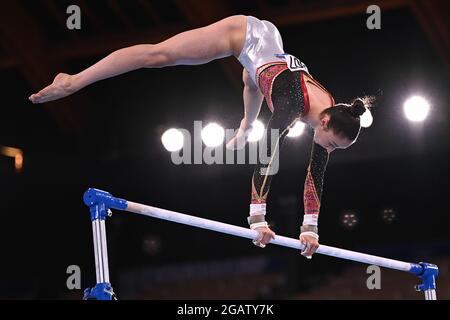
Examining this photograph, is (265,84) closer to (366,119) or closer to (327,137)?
(327,137)

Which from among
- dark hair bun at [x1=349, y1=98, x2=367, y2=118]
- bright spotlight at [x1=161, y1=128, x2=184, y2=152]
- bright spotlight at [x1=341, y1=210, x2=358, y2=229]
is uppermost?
bright spotlight at [x1=161, y1=128, x2=184, y2=152]

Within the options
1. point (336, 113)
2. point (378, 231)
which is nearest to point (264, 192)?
point (336, 113)

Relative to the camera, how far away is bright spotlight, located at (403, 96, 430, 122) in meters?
8.88

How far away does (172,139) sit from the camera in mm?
9617

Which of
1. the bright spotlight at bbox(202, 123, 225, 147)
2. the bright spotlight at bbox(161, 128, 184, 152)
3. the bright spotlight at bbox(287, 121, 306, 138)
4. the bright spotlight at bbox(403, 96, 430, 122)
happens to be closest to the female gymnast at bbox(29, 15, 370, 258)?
the bright spotlight at bbox(287, 121, 306, 138)

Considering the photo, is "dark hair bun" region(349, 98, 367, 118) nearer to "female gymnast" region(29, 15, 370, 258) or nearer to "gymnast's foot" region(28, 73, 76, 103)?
"female gymnast" region(29, 15, 370, 258)

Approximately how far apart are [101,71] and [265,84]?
1007 millimetres

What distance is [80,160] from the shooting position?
10703mm

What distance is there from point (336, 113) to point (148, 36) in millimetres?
5731

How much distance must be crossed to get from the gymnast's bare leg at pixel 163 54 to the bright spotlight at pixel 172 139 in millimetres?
4924

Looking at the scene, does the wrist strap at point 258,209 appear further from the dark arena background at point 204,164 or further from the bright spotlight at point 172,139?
the bright spotlight at point 172,139

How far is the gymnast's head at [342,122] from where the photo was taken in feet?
14.2

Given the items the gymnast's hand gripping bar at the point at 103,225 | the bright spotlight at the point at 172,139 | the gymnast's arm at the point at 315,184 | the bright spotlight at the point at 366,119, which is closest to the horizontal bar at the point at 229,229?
the gymnast's hand gripping bar at the point at 103,225

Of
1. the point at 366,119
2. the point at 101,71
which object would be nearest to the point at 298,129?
the point at 366,119
